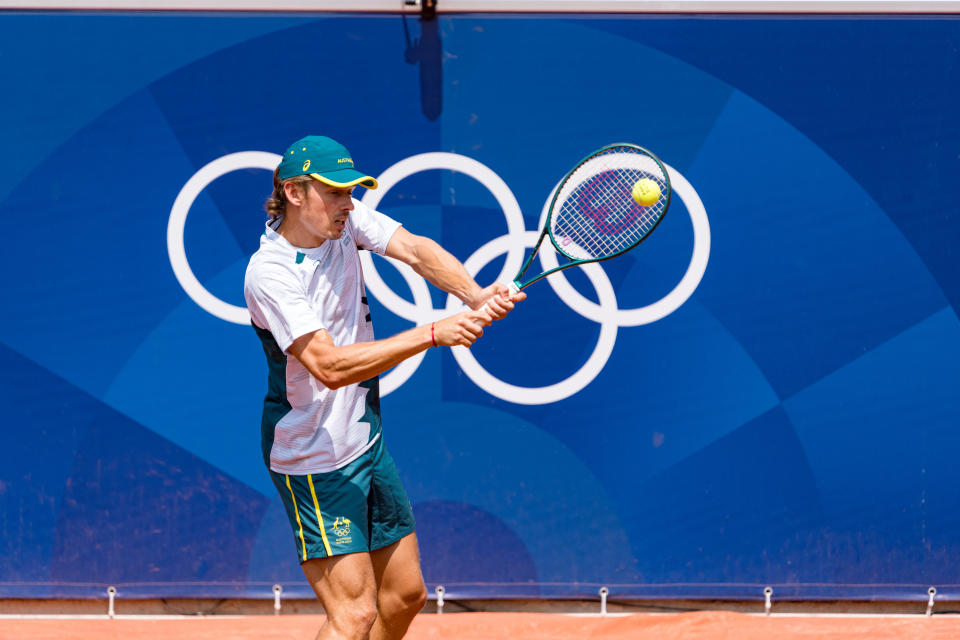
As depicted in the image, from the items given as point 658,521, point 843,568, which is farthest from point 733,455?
point 843,568

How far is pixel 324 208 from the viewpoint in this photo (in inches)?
114

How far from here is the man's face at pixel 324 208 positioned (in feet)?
9.48

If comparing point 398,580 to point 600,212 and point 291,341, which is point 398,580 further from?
point 600,212

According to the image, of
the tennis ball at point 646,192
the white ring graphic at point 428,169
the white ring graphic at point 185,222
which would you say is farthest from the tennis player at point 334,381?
the white ring graphic at point 185,222

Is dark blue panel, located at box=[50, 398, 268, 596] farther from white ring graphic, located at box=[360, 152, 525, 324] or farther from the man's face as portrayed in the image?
the man's face

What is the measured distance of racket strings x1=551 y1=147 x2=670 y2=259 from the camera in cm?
367

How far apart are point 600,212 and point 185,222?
62.5 inches

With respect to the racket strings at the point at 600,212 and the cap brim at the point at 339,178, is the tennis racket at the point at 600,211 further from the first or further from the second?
the cap brim at the point at 339,178

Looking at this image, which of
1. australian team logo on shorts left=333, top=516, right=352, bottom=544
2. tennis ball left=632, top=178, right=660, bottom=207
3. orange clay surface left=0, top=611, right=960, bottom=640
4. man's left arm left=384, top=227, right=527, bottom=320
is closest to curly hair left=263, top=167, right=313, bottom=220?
man's left arm left=384, top=227, right=527, bottom=320

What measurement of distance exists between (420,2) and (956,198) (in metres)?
2.17

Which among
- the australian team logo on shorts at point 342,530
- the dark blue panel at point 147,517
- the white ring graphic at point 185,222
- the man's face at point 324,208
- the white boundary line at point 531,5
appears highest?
the white boundary line at point 531,5

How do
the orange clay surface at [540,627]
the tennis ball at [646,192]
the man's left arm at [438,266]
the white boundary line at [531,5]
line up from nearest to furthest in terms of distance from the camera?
the man's left arm at [438,266], the tennis ball at [646,192], the white boundary line at [531,5], the orange clay surface at [540,627]

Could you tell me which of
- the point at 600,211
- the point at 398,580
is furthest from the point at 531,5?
the point at 398,580

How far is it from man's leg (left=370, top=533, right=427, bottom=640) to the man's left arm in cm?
76
